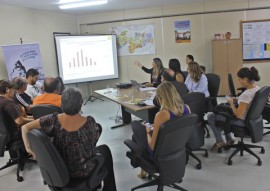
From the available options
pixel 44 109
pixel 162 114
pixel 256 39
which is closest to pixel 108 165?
pixel 162 114

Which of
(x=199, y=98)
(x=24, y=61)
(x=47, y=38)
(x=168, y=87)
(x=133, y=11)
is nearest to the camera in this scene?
(x=168, y=87)

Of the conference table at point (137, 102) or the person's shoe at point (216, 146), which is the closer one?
the conference table at point (137, 102)

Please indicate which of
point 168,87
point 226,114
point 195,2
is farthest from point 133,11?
point 168,87

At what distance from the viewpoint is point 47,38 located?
689 centimetres

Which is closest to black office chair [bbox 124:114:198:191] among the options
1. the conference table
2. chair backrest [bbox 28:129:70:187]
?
chair backrest [bbox 28:129:70:187]

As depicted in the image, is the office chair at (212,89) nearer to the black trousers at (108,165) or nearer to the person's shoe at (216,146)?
the person's shoe at (216,146)

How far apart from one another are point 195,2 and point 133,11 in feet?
5.65

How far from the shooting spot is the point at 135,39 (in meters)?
7.67

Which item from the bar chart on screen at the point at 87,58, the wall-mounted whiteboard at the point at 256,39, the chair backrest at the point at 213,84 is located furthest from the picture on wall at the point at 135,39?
the chair backrest at the point at 213,84

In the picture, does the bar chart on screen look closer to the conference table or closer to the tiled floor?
the conference table

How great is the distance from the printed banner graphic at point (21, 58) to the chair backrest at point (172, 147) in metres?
4.41

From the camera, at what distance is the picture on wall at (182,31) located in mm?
7355

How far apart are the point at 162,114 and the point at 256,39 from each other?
230 inches

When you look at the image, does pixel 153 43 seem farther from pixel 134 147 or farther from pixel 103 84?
pixel 134 147
